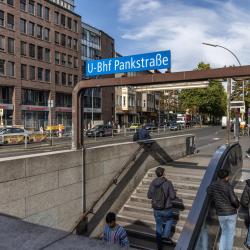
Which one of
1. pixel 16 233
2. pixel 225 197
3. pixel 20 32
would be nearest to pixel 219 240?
pixel 225 197

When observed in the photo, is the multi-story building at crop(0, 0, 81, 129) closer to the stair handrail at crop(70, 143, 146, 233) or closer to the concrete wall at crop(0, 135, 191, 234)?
the stair handrail at crop(70, 143, 146, 233)

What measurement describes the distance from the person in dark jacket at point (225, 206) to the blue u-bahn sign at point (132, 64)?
4.50 m

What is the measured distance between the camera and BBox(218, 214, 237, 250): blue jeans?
629 cm

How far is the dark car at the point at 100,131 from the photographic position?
4303 centimetres

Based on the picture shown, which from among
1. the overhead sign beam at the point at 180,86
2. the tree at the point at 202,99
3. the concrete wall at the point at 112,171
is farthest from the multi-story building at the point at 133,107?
the overhead sign beam at the point at 180,86

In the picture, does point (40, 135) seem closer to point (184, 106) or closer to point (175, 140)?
point (175, 140)

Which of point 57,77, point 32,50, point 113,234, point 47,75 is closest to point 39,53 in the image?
point 32,50

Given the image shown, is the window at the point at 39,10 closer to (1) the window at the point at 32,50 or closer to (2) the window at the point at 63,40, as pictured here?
(1) the window at the point at 32,50

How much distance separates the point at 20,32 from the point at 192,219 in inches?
1852

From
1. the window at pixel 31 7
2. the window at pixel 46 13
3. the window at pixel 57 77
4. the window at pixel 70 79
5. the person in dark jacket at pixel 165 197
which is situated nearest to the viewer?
the person in dark jacket at pixel 165 197

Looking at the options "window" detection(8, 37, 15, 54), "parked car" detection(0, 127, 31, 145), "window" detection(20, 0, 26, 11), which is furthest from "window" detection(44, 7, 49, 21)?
"parked car" detection(0, 127, 31, 145)

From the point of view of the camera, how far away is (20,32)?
1914 inches

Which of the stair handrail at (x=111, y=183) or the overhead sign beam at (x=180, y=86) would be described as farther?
the overhead sign beam at (x=180, y=86)

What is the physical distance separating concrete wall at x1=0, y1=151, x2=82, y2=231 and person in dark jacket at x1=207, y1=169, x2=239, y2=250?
3.95 meters
